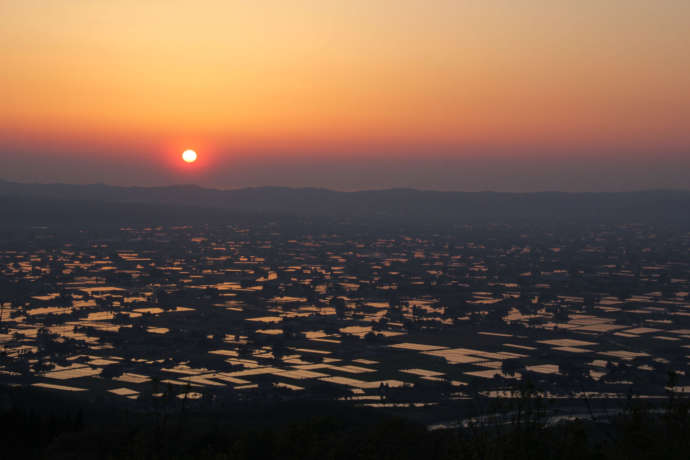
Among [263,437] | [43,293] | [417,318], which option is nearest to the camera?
[263,437]

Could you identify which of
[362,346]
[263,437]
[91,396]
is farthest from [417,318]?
[263,437]

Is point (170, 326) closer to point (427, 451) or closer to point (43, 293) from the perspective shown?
point (43, 293)

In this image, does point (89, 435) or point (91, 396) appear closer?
point (89, 435)

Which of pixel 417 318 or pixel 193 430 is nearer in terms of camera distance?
pixel 193 430

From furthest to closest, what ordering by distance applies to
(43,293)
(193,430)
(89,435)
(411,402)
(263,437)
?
(43,293)
(411,402)
(193,430)
(89,435)
(263,437)

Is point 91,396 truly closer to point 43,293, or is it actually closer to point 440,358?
point 440,358

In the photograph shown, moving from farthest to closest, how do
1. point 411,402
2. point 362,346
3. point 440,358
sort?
point 362,346 < point 440,358 < point 411,402

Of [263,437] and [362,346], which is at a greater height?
[263,437]

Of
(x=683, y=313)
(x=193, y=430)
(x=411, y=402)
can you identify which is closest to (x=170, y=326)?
(x=411, y=402)

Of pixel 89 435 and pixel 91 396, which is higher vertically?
pixel 89 435
